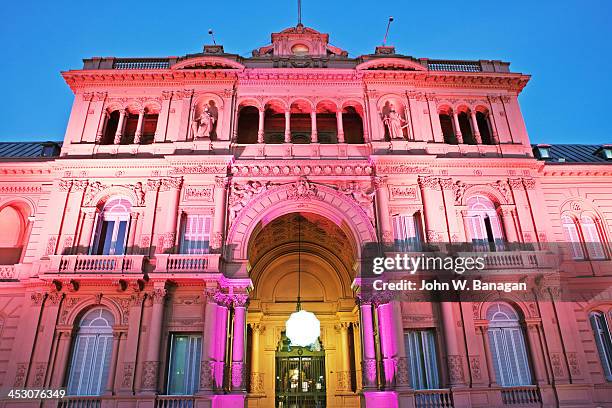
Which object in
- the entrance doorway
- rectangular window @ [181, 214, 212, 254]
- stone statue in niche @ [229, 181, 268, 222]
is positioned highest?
stone statue in niche @ [229, 181, 268, 222]

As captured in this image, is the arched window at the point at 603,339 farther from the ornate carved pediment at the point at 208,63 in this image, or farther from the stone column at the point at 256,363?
the ornate carved pediment at the point at 208,63

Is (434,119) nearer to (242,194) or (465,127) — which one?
(465,127)

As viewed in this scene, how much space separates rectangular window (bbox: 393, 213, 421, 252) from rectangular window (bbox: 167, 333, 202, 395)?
32.9 feet

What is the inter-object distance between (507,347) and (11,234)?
80.1 feet

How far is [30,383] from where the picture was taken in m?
17.7

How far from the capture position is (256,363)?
84.2 ft

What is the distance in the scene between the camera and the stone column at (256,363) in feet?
82.1

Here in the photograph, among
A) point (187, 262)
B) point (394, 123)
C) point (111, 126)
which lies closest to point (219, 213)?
point (187, 262)

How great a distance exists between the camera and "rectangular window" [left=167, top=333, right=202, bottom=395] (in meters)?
18.2

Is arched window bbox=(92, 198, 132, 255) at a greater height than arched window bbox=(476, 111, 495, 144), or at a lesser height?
lesser

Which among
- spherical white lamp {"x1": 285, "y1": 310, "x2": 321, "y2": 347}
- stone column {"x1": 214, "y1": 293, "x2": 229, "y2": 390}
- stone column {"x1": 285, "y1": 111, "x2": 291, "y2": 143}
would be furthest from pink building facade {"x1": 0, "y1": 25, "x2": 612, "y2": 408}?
spherical white lamp {"x1": 285, "y1": 310, "x2": 321, "y2": 347}

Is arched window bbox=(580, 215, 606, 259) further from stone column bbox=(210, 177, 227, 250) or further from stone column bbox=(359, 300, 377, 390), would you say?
stone column bbox=(210, 177, 227, 250)

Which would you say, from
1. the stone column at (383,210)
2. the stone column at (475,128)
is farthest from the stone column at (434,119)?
the stone column at (383,210)

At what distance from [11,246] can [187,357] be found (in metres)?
11.0
